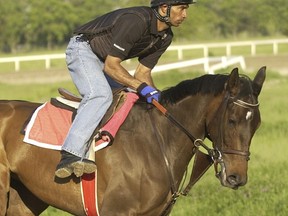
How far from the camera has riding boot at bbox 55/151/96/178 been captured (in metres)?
5.76

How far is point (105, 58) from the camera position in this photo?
6.18m

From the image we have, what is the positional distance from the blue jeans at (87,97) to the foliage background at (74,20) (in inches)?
2384

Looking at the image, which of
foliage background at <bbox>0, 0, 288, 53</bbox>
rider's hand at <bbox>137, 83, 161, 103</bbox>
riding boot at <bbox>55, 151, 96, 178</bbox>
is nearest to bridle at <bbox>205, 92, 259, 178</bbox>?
rider's hand at <bbox>137, 83, 161, 103</bbox>

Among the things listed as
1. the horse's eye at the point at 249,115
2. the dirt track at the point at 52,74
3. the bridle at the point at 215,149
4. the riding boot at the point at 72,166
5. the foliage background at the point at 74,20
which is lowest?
the foliage background at the point at 74,20

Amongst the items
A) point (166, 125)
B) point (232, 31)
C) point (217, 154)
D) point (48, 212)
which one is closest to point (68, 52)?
point (166, 125)

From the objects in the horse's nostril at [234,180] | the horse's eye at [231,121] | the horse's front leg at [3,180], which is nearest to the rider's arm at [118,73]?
the horse's eye at [231,121]

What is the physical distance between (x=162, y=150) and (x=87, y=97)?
2.49ft

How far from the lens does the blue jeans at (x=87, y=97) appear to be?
5.84m

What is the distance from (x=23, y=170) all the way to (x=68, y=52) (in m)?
1.12

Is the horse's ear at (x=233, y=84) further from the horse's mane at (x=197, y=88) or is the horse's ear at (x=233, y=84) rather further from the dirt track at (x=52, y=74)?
the dirt track at (x=52, y=74)

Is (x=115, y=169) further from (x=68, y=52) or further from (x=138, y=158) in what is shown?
(x=68, y=52)

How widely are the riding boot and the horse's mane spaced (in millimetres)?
827

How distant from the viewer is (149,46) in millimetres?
6211

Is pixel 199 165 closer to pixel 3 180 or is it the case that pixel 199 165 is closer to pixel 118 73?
pixel 118 73
